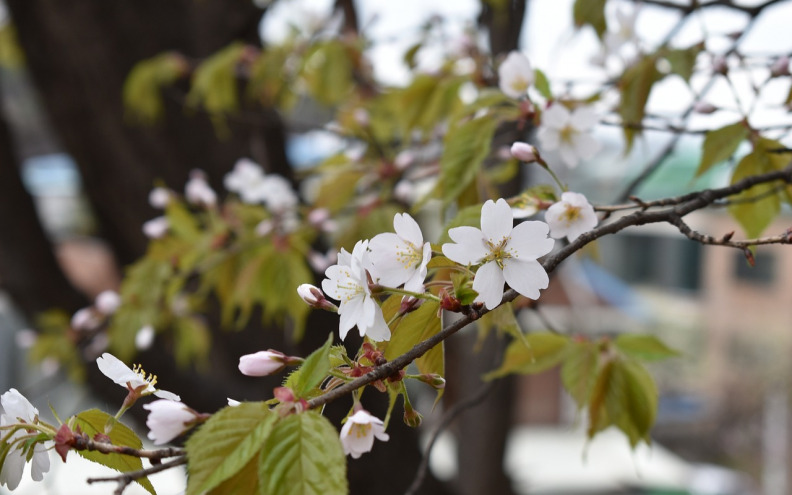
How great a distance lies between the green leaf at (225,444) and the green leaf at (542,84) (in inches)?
16.2

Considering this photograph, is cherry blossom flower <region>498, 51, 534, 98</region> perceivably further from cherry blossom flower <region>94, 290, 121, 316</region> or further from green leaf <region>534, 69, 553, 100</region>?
cherry blossom flower <region>94, 290, 121, 316</region>

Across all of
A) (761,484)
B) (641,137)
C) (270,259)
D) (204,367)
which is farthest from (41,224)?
(761,484)

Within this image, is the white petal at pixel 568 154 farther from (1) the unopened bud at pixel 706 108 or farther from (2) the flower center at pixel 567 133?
(1) the unopened bud at pixel 706 108

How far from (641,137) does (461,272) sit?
16.8 inches

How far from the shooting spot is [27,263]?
175 cm

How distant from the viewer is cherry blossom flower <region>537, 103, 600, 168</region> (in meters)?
0.61

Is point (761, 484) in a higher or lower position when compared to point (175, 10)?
lower

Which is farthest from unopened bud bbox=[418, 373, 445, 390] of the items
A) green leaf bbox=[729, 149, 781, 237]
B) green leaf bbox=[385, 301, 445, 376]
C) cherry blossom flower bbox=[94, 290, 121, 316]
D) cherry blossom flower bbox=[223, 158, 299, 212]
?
cherry blossom flower bbox=[94, 290, 121, 316]

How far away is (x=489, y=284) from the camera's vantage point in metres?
0.33

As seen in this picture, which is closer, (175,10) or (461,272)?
(461,272)

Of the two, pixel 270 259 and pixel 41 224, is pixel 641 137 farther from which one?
pixel 41 224

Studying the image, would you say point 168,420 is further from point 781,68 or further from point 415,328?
point 781,68

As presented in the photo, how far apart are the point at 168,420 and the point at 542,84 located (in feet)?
1.42

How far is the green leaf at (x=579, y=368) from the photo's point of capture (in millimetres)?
612
